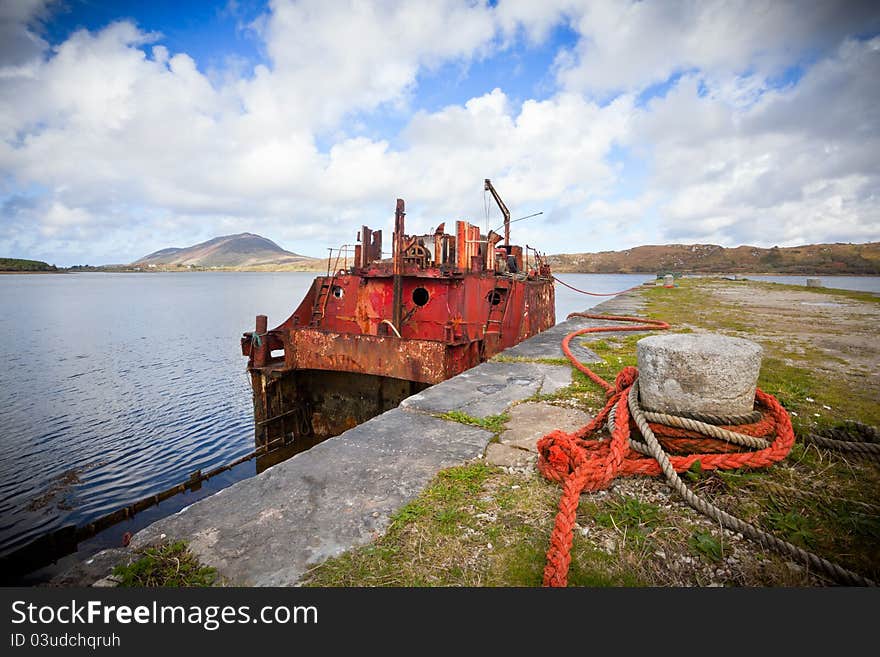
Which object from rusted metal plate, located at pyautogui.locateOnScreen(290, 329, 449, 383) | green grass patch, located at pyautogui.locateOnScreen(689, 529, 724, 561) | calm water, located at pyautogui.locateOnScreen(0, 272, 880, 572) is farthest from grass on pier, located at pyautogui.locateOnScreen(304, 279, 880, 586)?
calm water, located at pyautogui.locateOnScreen(0, 272, 880, 572)

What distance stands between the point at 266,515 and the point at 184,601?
576mm

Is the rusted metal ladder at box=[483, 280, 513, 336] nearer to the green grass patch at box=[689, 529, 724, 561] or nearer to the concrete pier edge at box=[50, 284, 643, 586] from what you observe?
the concrete pier edge at box=[50, 284, 643, 586]

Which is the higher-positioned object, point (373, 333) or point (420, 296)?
point (420, 296)

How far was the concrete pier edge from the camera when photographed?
72.6 inches

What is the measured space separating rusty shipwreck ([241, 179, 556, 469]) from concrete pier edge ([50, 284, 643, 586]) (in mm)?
4034

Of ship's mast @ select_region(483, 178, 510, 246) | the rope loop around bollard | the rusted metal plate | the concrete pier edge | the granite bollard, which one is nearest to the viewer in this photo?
the concrete pier edge

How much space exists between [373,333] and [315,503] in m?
6.85

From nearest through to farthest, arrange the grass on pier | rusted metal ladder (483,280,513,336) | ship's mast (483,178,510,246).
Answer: the grass on pier, rusted metal ladder (483,280,513,336), ship's mast (483,178,510,246)

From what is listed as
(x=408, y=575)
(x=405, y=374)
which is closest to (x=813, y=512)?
(x=408, y=575)

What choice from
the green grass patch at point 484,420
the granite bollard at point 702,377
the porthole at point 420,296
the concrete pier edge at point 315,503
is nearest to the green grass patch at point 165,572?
the concrete pier edge at point 315,503

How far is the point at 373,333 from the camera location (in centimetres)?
903

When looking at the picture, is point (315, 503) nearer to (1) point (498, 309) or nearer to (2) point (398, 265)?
(2) point (398, 265)

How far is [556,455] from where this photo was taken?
2.44m

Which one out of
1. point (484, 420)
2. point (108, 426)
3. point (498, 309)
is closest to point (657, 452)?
point (484, 420)
